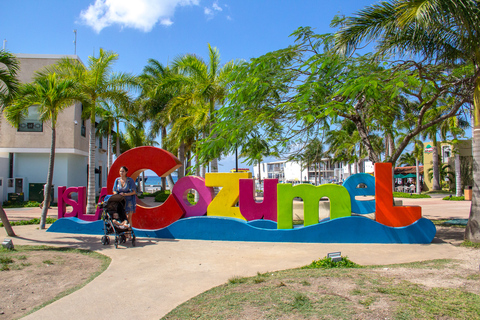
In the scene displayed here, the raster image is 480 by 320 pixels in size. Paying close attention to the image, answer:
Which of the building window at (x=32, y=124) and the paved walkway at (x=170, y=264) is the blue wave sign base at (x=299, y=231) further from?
the building window at (x=32, y=124)

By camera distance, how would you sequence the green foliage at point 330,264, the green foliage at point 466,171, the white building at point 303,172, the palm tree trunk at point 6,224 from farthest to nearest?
the white building at point 303,172, the green foliage at point 466,171, the palm tree trunk at point 6,224, the green foliage at point 330,264

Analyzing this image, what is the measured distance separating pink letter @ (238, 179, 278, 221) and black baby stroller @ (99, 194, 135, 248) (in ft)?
10.2

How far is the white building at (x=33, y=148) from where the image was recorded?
25.1 m

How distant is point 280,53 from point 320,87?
2661mm

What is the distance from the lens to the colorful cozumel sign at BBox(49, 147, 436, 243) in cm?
898

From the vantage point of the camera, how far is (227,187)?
9.95 metres

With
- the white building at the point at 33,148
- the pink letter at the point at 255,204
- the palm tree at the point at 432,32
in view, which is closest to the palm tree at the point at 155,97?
the white building at the point at 33,148

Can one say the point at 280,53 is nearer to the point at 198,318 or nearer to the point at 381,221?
the point at 381,221

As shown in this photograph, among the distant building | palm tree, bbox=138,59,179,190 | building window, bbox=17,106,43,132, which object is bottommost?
the distant building

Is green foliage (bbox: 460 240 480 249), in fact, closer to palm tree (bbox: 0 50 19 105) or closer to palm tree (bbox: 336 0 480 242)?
palm tree (bbox: 336 0 480 242)

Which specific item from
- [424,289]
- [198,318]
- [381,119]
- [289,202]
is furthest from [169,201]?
[381,119]

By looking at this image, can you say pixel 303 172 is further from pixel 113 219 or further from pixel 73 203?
pixel 113 219

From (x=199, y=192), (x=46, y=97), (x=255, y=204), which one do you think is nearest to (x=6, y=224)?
(x=46, y=97)

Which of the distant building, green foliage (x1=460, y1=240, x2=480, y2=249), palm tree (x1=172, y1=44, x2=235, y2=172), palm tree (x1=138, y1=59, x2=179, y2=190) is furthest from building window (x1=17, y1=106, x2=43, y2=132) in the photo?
the distant building
